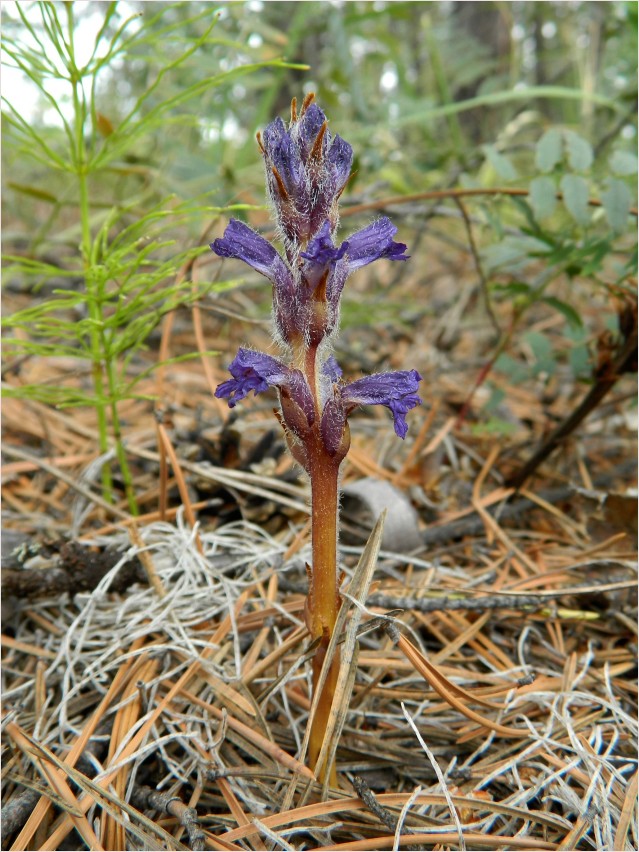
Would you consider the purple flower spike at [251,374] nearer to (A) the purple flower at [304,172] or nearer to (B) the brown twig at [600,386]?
(A) the purple flower at [304,172]

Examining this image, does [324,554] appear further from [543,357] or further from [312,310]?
[543,357]

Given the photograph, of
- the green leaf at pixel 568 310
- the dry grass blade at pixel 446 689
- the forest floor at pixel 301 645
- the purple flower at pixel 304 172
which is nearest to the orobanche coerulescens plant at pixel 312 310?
the purple flower at pixel 304 172

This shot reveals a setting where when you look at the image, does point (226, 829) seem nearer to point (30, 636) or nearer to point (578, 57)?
point (30, 636)

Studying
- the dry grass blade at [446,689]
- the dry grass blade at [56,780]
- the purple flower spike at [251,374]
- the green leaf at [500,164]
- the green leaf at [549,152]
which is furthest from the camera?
the green leaf at [500,164]

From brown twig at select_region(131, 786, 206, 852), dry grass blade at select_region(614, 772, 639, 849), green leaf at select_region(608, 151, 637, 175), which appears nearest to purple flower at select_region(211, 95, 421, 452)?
brown twig at select_region(131, 786, 206, 852)

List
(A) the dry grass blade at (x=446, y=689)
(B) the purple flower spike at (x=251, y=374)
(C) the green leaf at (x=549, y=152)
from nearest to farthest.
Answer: (B) the purple flower spike at (x=251, y=374) → (A) the dry grass blade at (x=446, y=689) → (C) the green leaf at (x=549, y=152)

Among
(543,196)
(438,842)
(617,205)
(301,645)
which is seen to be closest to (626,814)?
(438,842)
